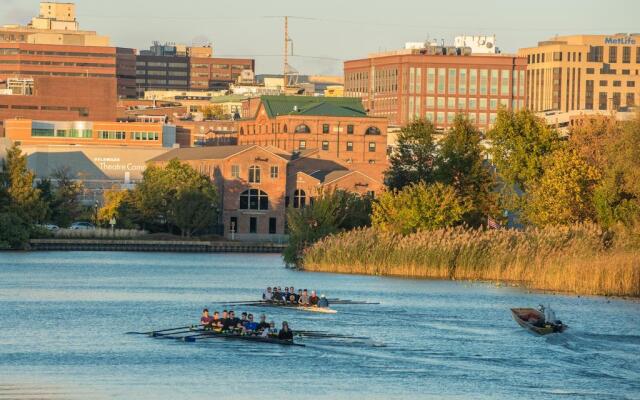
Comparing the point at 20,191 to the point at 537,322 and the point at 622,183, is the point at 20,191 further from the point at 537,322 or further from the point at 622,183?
the point at 537,322

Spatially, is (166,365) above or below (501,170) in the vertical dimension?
below

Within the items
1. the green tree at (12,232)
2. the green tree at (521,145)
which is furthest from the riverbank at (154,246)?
the green tree at (521,145)

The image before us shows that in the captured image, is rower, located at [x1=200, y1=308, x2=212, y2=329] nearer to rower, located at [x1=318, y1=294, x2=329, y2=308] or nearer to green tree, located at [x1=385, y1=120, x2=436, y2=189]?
rower, located at [x1=318, y1=294, x2=329, y2=308]

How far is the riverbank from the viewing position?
596 feet

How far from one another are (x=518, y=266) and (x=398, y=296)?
37.5 ft

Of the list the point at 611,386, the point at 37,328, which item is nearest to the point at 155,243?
the point at 37,328

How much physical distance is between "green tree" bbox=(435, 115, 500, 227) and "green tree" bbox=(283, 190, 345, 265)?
12.4 metres

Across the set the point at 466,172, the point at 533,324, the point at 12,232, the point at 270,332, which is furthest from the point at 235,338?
the point at 12,232

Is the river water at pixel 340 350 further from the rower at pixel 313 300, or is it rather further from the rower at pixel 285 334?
the rower at pixel 313 300

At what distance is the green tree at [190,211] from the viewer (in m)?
196

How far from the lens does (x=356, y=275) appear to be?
12762 cm

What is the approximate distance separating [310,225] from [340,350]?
220 ft

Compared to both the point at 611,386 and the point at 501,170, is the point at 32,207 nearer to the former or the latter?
the point at 501,170

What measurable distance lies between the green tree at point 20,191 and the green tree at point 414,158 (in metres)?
45.2
